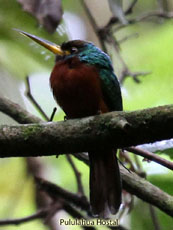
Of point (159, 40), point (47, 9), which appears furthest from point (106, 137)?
point (159, 40)

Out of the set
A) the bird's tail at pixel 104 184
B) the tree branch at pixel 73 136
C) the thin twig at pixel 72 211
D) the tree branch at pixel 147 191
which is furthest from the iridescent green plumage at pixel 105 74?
the thin twig at pixel 72 211

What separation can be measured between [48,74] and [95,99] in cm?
71

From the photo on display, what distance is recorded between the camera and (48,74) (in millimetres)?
2746

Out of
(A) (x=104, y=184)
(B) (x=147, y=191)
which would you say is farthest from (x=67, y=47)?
(B) (x=147, y=191)

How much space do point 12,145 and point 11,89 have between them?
1026 millimetres

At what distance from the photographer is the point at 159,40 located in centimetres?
350

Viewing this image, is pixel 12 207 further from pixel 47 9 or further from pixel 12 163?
pixel 47 9

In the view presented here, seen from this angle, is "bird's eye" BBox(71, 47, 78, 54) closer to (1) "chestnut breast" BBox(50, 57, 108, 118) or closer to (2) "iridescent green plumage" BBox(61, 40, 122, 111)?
(2) "iridescent green plumage" BBox(61, 40, 122, 111)

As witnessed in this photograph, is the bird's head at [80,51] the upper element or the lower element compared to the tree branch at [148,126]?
upper

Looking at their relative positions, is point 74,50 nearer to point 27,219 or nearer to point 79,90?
point 79,90

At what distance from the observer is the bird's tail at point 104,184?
214cm

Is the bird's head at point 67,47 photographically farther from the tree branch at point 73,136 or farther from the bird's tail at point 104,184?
the tree branch at point 73,136

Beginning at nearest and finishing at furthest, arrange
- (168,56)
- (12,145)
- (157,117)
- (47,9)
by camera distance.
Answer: (157,117) < (12,145) < (47,9) < (168,56)

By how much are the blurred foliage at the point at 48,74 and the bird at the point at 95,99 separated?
11.7 inches
